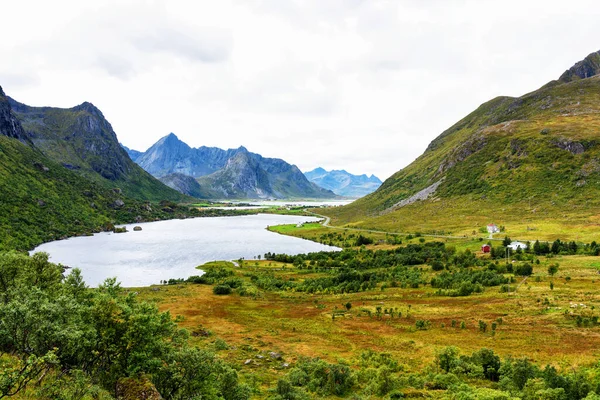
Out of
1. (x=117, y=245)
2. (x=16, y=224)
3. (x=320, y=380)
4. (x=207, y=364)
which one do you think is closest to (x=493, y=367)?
(x=320, y=380)

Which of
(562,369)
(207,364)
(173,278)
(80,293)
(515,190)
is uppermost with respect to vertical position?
(515,190)

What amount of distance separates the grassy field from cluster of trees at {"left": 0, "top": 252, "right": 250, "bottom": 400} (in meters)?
12.1

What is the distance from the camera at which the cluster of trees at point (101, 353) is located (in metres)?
21.7

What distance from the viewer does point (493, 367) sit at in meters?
39.2

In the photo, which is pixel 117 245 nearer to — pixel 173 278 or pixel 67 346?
pixel 173 278

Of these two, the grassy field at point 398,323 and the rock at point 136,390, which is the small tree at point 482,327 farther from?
the rock at point 136,390

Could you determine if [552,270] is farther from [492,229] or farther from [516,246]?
[492,229]

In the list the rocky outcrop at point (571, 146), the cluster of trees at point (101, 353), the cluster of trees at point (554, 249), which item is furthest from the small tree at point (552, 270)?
the rocky outcrop at point (571, 146)

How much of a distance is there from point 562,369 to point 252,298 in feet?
217

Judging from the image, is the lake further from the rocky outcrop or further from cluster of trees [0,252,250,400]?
the rocky outcrop

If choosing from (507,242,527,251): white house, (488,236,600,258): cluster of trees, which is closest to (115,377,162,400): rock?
(488,236,600,258): cluster of trees

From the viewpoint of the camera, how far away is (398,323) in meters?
61.4

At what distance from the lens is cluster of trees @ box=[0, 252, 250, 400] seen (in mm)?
21672

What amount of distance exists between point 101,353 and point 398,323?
1920 inches
